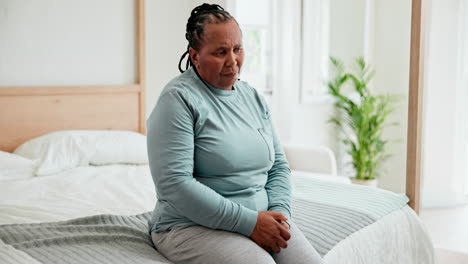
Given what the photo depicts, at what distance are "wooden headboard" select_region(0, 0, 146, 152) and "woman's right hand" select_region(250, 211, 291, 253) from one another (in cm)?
206

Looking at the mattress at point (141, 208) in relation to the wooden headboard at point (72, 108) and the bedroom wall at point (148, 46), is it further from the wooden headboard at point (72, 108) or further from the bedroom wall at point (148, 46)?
the bedroom wall at point (148, 46)

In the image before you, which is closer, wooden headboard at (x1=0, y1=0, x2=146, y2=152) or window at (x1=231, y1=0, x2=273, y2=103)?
wooden headboard at (x1=0, y1=0, x2=146, y2=152)

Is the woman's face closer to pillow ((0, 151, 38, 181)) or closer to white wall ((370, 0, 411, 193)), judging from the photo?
pillow ((0, 151, 38, 181))

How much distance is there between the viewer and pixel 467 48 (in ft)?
14.9

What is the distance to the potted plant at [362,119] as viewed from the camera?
460cm

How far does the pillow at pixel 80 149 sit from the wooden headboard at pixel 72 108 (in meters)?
0.17

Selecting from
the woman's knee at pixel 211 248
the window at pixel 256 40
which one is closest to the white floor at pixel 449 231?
the window at pixel 256 40

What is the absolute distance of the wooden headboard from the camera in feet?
10.4

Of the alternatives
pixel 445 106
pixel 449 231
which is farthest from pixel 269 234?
pixel 445 106

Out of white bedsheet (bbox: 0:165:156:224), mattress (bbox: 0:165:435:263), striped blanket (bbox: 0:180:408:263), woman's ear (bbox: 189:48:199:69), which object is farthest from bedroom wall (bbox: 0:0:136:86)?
woman's ear (bbox: 189:48:199:69)

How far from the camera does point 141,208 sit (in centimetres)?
224

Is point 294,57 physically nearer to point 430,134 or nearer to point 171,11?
point 171,11

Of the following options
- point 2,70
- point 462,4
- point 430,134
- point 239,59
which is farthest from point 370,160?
point 239,59

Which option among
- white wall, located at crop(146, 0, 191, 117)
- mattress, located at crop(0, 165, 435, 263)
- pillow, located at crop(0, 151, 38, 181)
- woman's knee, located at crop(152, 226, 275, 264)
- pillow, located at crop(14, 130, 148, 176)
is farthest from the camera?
white wall, located at crop(146, 0, 191, 117)
